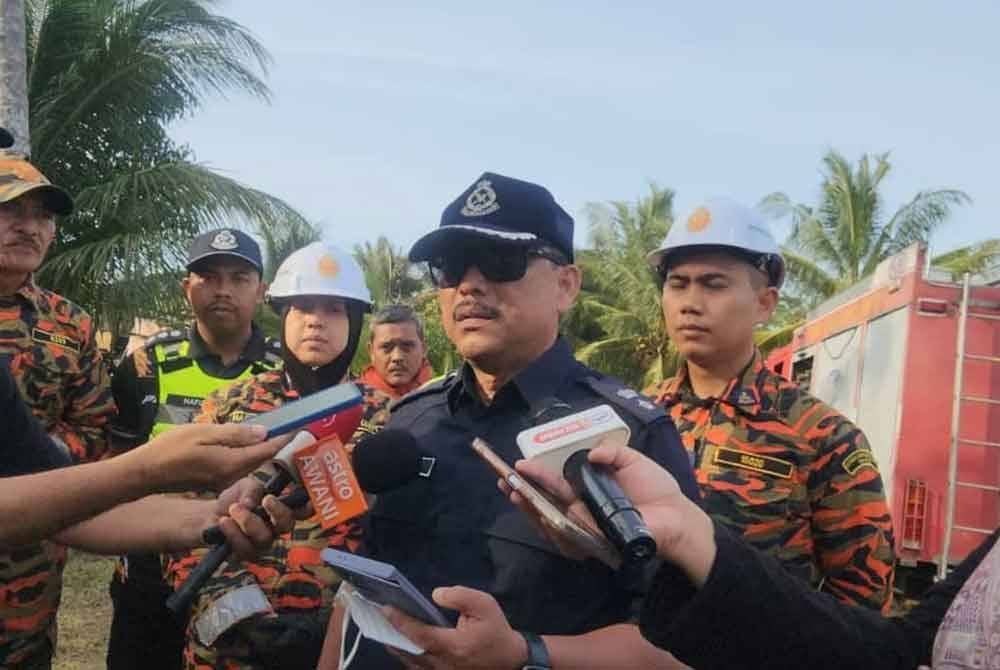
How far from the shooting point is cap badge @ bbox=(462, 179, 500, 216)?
2248 millimetres

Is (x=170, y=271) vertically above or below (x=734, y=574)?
above

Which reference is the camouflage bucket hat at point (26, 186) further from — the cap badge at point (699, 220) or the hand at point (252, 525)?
the cap badge at point (699, 220)

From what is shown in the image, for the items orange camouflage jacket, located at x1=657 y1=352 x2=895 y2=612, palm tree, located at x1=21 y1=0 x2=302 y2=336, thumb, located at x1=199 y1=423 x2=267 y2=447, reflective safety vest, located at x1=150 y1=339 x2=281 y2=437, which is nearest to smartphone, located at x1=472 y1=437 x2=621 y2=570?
thumb, located at x1=199 y1=423 x2=267 y2=447

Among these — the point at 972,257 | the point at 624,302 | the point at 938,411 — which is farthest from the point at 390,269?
the point at 938,411

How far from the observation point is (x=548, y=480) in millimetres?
1474

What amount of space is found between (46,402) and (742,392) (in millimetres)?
2694

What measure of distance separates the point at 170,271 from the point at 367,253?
2216cm

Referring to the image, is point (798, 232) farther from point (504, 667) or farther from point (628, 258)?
point (504, 667)

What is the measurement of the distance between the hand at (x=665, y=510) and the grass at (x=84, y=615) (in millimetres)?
5692

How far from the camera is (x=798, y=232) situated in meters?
22.9

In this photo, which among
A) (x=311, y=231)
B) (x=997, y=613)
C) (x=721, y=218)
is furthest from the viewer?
(x=311, y=231)

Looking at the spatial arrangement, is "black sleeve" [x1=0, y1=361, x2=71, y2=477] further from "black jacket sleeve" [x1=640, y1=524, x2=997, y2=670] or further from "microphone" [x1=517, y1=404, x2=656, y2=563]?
"black jacket sleeve" [x1=640, y1=524, x2=997, y2=670]

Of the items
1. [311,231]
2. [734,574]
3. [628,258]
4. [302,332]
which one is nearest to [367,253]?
[628,258]

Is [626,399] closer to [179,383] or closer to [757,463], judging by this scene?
[757,463]
